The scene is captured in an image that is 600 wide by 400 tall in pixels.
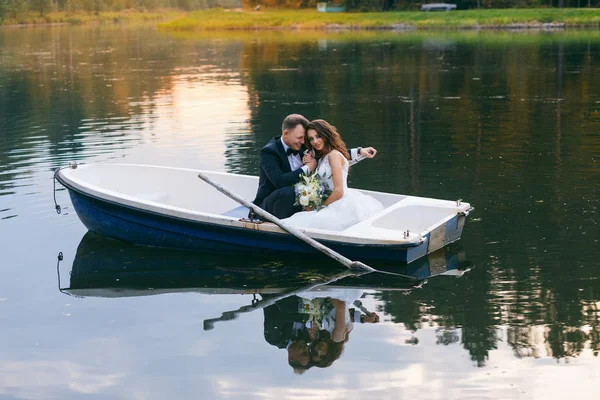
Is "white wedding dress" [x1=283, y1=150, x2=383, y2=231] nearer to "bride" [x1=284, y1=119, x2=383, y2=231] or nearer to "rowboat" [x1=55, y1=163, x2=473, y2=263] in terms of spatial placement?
"bride" [x1=284, y1=119, x2=383, y2=231]

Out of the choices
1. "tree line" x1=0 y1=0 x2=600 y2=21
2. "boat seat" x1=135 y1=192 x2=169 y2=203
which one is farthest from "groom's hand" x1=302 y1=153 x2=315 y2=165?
"tree line" x1=0 y1=0 x2=600 y2=21

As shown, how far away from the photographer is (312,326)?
7.40m

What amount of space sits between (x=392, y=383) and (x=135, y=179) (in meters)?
5.55

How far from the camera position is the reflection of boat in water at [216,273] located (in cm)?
839

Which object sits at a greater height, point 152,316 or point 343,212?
point 343,212

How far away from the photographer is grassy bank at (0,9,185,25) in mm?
87750

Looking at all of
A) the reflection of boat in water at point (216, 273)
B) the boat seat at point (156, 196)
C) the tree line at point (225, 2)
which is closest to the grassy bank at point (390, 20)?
the tree line at point (225, 2)

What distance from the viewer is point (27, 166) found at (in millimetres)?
14391

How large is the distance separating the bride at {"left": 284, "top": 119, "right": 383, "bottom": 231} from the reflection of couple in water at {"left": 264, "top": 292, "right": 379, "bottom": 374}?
925 mm

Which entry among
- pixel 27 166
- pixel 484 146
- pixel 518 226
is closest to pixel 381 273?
pixel 518 226

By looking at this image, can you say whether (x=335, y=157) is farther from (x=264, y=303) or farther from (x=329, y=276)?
(x=264, y=303)

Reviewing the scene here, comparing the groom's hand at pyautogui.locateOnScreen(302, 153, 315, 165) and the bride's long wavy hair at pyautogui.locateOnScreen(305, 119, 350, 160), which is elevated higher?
the bride's long wavy hair at pyautogui.locateOnScreen(305, 119, 350, 160)

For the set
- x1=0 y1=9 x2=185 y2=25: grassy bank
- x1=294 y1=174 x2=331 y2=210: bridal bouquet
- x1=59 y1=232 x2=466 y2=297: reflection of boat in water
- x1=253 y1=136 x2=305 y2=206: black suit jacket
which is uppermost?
x1=0 y1=9 x2=185 y2=25: grassy bank

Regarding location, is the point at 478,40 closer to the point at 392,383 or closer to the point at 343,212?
the point at 343,212
